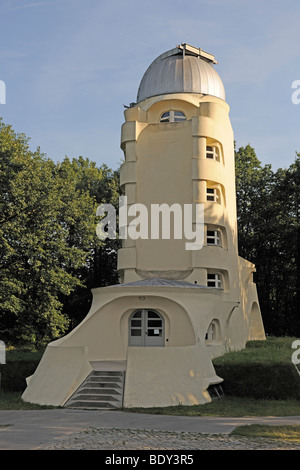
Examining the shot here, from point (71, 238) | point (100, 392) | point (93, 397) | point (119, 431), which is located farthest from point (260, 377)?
point (71, 238)

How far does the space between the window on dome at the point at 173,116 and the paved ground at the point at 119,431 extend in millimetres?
17453

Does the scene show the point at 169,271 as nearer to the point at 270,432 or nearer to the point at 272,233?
the point at 270,432

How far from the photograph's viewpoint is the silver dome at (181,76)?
2791 centimetres

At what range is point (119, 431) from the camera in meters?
12.6

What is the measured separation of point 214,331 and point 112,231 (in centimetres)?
1843

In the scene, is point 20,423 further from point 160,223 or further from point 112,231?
point 112,231

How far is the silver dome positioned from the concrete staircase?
16836 millimetres

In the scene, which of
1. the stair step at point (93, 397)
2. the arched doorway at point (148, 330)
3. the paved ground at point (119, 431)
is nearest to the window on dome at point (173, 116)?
the arched doorway at point (148, 330)

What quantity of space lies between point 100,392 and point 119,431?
474cm

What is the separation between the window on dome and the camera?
27.8 m

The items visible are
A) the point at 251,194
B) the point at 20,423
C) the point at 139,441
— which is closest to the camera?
the point at 139,441

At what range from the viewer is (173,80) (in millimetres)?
27969

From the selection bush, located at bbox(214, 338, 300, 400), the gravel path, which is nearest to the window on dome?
bush, located at bbox(214, 338, 300, 400)
